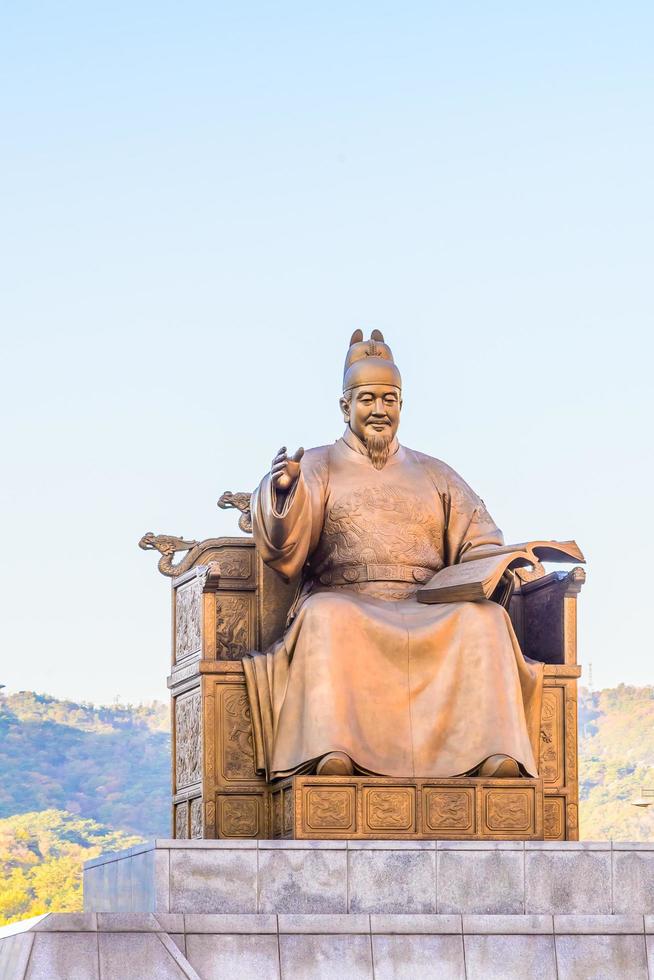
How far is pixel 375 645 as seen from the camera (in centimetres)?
1077

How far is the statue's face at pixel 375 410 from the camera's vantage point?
11562 mm

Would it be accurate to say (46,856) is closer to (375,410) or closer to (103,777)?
(103,777)

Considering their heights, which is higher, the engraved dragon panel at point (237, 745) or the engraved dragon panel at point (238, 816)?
→ the engraved dragon panel at point (237, 745)

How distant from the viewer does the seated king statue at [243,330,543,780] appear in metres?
10.6

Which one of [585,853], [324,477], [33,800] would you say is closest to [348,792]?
[585,853]

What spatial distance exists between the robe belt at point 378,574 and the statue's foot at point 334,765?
125 cm

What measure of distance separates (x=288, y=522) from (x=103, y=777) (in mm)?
19289

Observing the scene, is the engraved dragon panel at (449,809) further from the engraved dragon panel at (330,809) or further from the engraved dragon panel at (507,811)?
the engraved dragon panel at (330,809)

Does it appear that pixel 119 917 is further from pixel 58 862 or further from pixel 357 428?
pixel 58 862

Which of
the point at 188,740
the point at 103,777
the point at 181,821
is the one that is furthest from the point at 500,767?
the point at 103,777

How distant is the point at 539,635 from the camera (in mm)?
11664

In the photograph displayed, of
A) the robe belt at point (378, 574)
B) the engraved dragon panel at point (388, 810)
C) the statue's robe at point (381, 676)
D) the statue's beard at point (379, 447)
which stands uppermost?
the statue's beard at point (379, 447)

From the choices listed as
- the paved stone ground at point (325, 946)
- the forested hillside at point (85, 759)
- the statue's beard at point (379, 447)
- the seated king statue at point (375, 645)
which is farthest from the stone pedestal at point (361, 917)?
the forested hillside at point (85, 759)

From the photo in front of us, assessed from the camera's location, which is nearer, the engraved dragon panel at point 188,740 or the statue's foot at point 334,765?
the statue's foot at point 334,765
